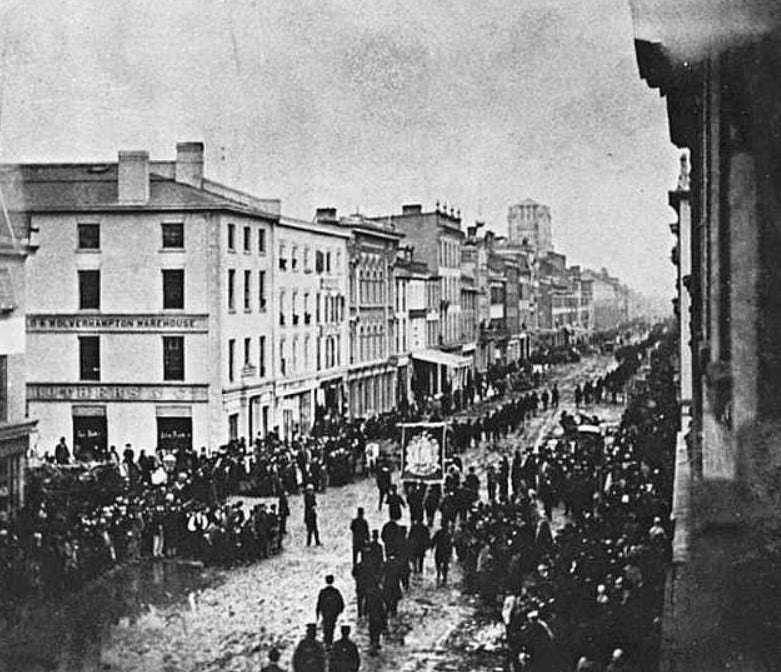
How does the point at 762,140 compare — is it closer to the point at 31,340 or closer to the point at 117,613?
the point at 117,613

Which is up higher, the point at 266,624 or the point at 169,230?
the point at 169,230

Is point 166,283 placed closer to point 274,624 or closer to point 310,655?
point 274,624

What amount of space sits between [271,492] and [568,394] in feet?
125

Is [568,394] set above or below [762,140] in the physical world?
below

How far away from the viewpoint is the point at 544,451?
101ft

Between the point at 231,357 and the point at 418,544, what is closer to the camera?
the point at 418,544

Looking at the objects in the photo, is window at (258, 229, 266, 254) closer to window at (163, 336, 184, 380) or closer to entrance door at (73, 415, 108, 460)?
window at (163, 336, 184, 380)

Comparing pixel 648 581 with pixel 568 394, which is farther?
pixel 568 394

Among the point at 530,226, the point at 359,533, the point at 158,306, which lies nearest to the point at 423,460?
the point at 359,533

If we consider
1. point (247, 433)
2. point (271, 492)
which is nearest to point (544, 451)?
point (271, 492)

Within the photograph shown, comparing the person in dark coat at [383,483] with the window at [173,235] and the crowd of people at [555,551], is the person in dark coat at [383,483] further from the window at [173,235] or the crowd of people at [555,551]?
the window at [173,235]

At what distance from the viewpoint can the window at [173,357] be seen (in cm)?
3772

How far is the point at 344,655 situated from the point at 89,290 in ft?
85.2

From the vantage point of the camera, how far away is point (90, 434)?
3666 cm
